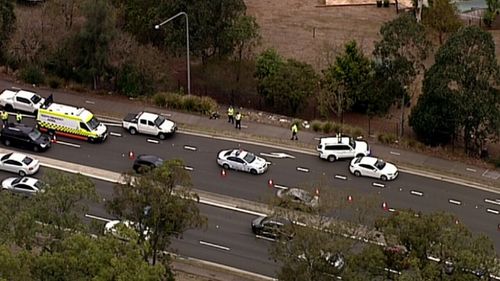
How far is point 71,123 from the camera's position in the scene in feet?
218

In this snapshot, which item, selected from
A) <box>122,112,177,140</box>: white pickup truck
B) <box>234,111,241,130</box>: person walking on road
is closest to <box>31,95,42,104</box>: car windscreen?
<box>122,112,177,140</box>: white pickup truck

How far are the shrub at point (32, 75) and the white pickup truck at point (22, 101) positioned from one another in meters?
4.74

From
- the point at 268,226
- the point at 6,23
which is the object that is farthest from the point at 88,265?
the point at 6,23

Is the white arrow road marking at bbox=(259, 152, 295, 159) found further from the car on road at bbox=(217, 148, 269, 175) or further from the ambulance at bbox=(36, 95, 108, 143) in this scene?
the ambulance at bbox=(36, 95, 108, 143)

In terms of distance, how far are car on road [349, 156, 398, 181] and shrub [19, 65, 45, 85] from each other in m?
28.2

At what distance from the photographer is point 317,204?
149 feet

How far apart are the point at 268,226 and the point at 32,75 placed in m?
30.7

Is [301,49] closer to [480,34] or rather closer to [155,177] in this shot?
[480,34]

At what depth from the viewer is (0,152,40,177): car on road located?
61078mm

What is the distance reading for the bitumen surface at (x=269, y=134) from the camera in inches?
2527

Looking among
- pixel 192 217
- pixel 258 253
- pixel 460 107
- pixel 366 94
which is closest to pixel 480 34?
pixel 460 107

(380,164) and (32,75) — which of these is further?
(32,75)

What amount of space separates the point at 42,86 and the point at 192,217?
113 ft

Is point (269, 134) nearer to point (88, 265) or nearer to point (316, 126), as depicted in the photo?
point (316, 126)
